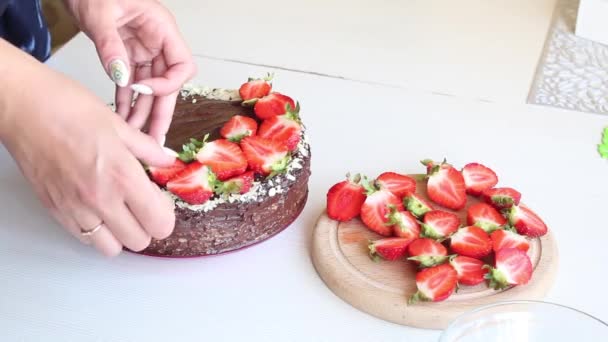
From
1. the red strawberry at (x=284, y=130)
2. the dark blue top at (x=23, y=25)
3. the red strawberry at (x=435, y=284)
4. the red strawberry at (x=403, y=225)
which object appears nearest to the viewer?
the red strawberry at (x=435, y=284)

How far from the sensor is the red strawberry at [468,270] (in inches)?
44.3

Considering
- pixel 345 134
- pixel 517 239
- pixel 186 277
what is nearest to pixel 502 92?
pixel 345 134

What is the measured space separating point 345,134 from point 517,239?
0.51 m

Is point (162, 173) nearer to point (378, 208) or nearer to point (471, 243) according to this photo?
point (378, 208)

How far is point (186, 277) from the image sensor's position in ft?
4.00

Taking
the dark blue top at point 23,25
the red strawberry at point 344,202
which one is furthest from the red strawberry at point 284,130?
the dark blue top at point 23,25

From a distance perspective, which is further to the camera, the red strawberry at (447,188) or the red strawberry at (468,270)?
the red strawberry at (447,188)

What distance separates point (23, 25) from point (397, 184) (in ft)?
3.23

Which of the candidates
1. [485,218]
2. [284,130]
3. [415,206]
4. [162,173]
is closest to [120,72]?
[162,173]

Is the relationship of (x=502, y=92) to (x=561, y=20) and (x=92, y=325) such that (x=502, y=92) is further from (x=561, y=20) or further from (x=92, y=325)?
(x=92, y=325)

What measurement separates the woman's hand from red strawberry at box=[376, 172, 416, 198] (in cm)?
39

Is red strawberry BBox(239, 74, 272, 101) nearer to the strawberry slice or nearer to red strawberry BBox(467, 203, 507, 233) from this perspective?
the strawberry slice

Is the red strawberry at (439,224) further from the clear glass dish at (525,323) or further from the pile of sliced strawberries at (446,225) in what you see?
the clear glass dish at (525,323)

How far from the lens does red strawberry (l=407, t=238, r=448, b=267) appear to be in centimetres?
114
